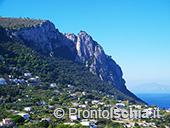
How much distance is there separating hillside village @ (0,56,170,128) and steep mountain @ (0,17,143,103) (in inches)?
908

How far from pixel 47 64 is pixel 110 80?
3854 cm

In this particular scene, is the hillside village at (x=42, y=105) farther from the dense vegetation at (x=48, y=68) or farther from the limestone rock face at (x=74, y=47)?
the limestone rock face at (x=74, y=47)

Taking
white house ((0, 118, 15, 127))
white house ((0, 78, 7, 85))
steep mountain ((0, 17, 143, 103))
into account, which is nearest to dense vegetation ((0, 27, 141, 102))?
steep mountain ((0, 17, 143, 103))

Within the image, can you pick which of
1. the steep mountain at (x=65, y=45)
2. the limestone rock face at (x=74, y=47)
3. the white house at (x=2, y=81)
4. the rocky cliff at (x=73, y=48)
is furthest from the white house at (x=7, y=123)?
the limestone rock face at (x=74, y=47)

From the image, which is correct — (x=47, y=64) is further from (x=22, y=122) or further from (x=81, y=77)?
(x=22, y=122)

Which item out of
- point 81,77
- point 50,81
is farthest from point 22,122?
point 81,77

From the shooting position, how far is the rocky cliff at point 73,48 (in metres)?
97.1

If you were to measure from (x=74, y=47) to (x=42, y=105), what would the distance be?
6931 centimetres

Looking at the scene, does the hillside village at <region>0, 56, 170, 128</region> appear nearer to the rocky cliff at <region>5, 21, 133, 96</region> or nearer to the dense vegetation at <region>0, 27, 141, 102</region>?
the dense vegetation at <region>0, 27, 141, 102</region>

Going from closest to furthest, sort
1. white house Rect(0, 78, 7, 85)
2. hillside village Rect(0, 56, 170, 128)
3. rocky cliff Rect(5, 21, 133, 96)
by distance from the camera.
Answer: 1. hillside village Rect(0, 56, 170, 128)
2. white house Rect(0, 78, 7, 85)
3. rocky cliff Rect(5, 21, 133, 96)

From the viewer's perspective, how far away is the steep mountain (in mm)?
95688

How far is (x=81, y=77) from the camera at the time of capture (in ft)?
323

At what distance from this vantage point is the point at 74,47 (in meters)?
123

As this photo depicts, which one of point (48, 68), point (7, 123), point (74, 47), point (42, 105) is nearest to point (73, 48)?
point (74, 47)
